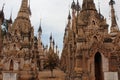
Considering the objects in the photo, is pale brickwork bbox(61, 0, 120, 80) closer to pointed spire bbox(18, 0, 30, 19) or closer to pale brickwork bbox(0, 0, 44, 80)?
pale brickwork bbox(0, 0, 44, 80)

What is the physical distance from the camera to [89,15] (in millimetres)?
28078

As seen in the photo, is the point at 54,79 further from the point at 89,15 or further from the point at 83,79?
the point at 89,15

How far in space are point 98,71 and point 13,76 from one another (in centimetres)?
930

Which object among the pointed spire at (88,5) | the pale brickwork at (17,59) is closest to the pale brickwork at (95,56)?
the pointed spire at (88,5)

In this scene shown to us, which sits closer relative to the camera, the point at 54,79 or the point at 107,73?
the point at 107,73

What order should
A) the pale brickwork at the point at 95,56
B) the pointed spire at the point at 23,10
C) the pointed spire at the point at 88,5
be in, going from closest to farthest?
the pale brickwork at the point at 95,56 < the pointed spire at the point at 88,5 < the pointed spire at the point at 23,10

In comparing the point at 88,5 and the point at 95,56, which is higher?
the point at 88,5

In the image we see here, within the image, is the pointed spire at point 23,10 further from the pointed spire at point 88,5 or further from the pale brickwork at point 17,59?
the pointed spire at point 88,5

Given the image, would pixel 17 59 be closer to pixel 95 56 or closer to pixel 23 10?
pixel 95 56

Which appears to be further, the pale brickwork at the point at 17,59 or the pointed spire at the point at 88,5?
the pointed spire at the point at 88,5

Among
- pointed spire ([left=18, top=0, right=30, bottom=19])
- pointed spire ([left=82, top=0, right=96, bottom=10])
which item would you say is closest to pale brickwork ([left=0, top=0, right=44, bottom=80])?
pointed spire ([left=18, top=0, right=30, bottom=19])

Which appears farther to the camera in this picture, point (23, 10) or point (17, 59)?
point (23, 10)

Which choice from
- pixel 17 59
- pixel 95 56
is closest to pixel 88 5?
pixel 95 56

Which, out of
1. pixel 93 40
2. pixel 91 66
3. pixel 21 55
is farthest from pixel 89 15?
pixel 21 55
